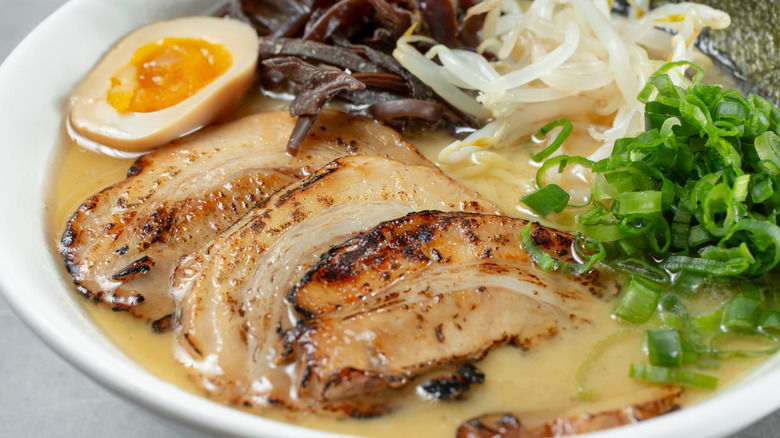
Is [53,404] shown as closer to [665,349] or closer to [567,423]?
[567,423]

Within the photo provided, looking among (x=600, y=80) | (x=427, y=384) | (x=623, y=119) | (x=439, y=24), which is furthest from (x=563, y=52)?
(x=427, y=384)

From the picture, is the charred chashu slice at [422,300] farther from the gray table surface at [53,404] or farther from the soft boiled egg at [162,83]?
the soft boiled egg at [162,83]

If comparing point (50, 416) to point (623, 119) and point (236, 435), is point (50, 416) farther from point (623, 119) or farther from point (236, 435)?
point (623, 119)

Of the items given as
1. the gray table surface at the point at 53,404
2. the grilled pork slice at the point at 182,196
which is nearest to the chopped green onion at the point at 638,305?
the gray table surface at the point at 53,404

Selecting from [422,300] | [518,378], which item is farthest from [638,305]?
[422,300]

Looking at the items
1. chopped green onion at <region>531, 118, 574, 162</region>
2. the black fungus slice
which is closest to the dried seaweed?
chopped green onion at <region>531, 118, 574, 162</region>

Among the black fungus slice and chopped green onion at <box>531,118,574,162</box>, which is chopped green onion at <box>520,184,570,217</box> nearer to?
chopped green onion at <box>531,118,574,162</box>
